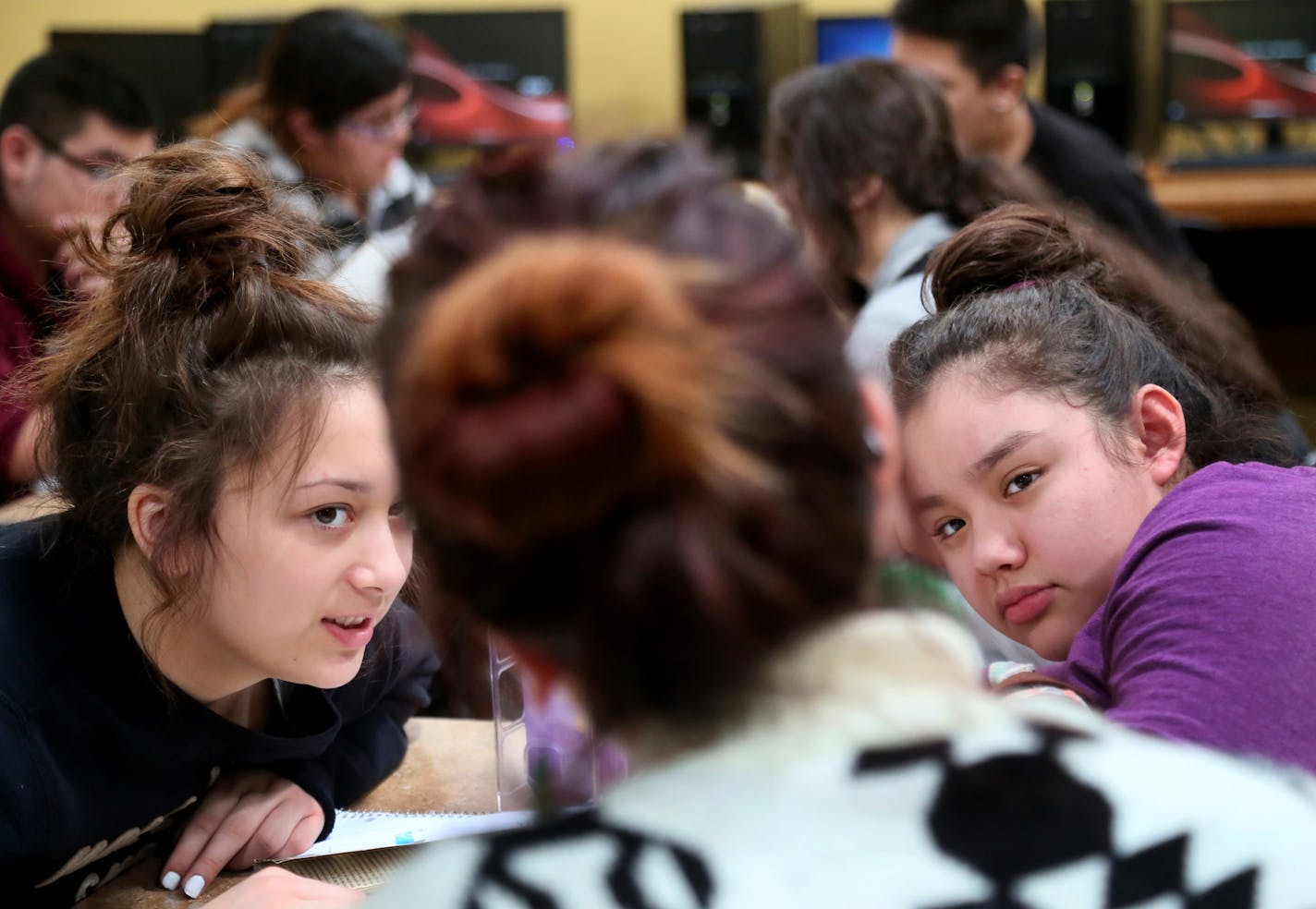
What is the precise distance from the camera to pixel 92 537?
1163 millimetres

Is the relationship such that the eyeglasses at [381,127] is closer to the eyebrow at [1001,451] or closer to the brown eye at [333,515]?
the brown eye at [333,515]

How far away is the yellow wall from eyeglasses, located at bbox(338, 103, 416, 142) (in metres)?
2.27

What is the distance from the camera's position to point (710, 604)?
52cm

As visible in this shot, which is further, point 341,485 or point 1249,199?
point 1249,199

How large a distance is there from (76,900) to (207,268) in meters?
0.54

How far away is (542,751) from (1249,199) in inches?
147

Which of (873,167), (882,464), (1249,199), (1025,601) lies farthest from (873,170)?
(1249,199)

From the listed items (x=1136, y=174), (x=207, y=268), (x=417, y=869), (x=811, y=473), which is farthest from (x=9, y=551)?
(x=1136, y=174)

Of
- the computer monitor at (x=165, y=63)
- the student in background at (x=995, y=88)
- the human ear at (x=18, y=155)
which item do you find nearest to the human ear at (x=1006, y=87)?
the student in background at (x=995, y=88)

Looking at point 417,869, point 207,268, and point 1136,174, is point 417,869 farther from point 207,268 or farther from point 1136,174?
point 1136,174

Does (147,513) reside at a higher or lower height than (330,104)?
lower

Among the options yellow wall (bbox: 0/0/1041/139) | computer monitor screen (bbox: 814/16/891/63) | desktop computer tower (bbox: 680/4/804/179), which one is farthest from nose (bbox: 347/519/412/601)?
yellow wall (bbox: 0/0/1041/139)

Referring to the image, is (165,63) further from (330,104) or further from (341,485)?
(341,485)

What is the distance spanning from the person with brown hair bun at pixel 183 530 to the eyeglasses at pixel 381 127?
164cm
